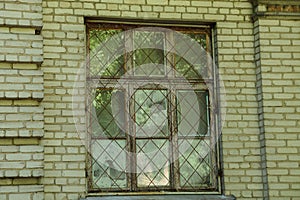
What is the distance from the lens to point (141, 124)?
6.16 m

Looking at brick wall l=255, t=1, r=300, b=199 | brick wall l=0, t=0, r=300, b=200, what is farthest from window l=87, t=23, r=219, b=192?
brick wall l=255, t=1, r=300, b=199

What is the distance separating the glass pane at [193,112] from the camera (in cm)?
625

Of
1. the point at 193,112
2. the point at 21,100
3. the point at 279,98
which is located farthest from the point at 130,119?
the point at 279,98

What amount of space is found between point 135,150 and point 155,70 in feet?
2.60

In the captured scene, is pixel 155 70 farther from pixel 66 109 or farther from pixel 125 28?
pixel 66 109

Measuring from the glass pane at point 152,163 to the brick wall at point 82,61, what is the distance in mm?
547

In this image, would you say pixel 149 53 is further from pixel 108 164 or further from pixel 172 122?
pixel 108 164

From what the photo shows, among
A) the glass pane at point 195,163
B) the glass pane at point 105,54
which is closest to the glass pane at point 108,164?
the glass pane at point 195,163

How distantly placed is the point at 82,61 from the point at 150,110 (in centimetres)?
79

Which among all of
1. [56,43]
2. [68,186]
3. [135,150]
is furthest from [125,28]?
[68,186]

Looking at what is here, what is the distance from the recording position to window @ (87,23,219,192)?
6051 millimetres

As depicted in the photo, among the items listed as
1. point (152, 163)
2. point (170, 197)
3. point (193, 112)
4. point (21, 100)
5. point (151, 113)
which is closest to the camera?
point (21, 100)

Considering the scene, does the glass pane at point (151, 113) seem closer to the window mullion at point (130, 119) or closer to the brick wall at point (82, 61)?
the window mullion at point (130, 119)

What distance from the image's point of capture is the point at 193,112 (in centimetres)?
630
